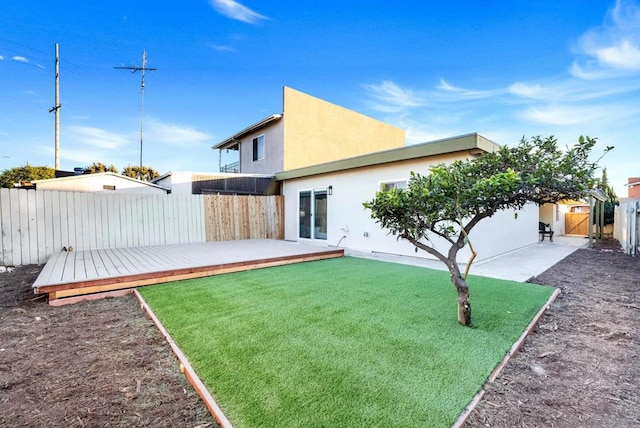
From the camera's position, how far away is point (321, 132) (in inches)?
546

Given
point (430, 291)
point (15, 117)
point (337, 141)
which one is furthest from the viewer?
point (337, 141)

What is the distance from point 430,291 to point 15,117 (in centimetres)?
1870

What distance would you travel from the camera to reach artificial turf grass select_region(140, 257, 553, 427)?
5.95ft

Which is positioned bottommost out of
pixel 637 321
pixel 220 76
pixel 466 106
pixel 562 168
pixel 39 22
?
pixel 637 321

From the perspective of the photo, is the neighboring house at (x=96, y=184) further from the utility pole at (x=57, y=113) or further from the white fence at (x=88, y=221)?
the utility pole at (x=57, y=113)

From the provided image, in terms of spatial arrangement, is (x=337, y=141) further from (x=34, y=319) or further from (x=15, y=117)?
(x=15, y=117)

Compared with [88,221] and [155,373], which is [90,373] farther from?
[88,221]

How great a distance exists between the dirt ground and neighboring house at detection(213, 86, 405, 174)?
9899 millimetres

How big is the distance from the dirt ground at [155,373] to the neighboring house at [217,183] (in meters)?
7.16

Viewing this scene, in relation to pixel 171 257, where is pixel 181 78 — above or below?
above

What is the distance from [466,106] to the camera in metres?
11.4

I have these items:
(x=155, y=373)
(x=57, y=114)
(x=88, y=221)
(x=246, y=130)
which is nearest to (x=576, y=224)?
(x=246, y=130)

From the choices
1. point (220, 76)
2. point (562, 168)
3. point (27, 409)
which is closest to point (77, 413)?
point (27, 409)

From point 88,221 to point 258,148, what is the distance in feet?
26.9
